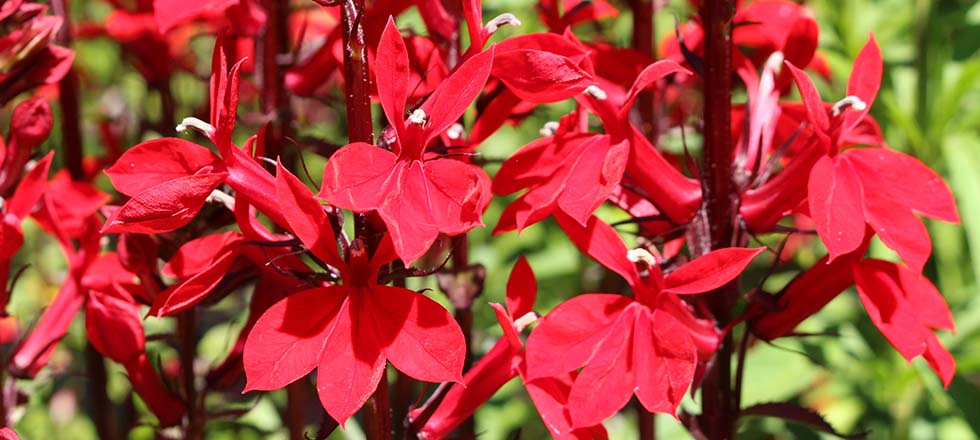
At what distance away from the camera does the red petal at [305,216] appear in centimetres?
90

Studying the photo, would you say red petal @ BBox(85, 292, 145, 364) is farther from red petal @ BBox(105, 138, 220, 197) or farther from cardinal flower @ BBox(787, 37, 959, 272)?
cardinal flower @ BBox(787, 37, 959, 272)

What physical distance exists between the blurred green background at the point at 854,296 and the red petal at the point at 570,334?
1.86 feet

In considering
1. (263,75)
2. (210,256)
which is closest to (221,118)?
(210,256)

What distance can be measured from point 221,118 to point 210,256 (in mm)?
189

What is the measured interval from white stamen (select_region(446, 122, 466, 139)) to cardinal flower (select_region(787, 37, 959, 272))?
364mm

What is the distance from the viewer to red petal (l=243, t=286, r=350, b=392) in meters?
0.91

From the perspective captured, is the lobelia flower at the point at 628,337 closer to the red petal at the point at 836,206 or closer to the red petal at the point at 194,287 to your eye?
the red petal at the point at 836,206

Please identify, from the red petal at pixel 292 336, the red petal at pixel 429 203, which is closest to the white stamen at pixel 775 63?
the red petal at pixel 429 203

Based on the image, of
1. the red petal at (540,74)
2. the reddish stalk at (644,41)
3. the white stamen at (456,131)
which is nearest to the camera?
the red petal at (540,74)

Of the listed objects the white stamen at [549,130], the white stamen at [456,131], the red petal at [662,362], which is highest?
the white stamen at [549,130]

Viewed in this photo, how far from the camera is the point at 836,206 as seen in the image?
1007 mm

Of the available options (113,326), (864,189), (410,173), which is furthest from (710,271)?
(113,326)

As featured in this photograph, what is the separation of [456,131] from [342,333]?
13.5 inches

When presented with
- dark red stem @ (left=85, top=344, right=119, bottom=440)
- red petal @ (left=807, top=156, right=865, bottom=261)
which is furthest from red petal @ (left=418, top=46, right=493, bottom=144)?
dark red stem @ (left=85, top=344, right=119, bottom=440)
